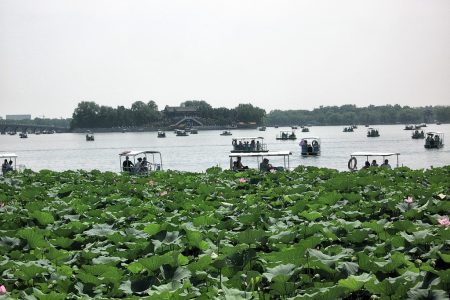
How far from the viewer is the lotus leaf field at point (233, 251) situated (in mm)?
4234

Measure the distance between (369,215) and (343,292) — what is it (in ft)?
A: 13.3

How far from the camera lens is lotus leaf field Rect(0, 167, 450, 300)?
4.23 meters

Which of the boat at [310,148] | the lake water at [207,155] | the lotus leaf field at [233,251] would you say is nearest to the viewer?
the lotus leaf field at [233,251]

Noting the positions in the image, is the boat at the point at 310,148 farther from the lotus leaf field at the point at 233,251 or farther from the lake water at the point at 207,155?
the lotus leaf field at the point at 233,251

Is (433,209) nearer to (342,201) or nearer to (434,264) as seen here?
(342,201)

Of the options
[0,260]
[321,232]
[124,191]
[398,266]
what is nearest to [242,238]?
[321,232]

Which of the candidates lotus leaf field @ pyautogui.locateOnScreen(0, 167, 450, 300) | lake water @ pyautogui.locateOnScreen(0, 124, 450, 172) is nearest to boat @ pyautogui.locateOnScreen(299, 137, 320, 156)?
lake water @ pyautogui.locateOnScreen(0, 124, 450, 172)

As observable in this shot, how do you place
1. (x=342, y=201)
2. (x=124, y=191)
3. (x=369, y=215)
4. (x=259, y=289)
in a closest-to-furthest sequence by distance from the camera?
(x=259, y=289), (x=369, y=215), (x=342, y=201), (x=124, y=191)

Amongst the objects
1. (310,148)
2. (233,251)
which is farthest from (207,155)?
(233,251)

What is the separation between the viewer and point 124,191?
40.5 feet

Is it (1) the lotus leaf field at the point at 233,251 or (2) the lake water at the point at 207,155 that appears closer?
(1) the lotus leaf field at the point at 233,251

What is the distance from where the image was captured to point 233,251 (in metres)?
5.25

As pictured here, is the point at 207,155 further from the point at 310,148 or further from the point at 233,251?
the point at 233,251

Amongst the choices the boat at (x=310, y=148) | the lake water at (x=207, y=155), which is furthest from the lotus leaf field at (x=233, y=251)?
the boat at (x=310, y=148)
